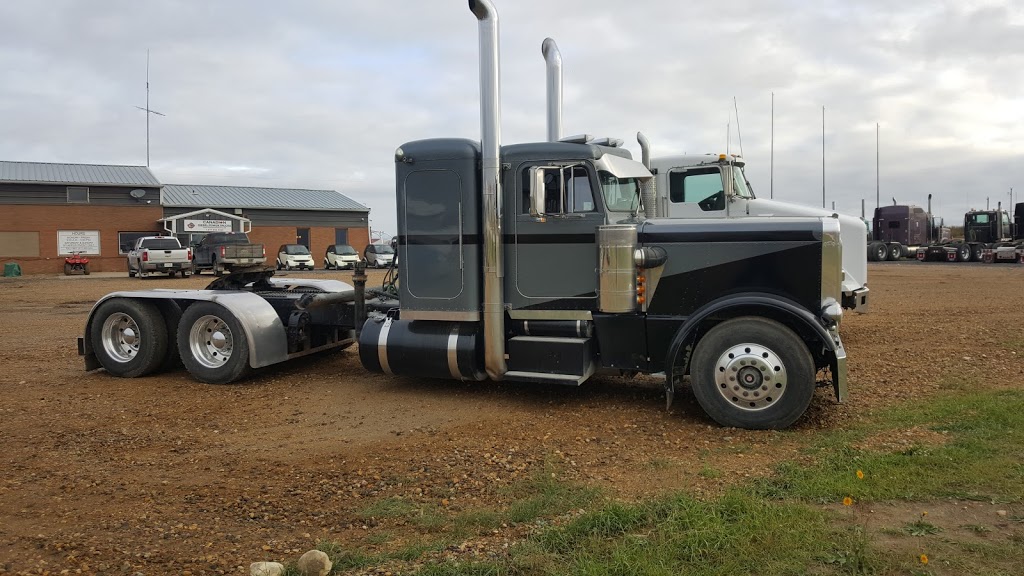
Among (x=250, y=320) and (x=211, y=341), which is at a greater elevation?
(x=250, y=320)

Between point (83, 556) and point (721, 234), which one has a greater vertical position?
point (721, 234)

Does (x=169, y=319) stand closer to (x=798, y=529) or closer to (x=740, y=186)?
(x=798, y=529)

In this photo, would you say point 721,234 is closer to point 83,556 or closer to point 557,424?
point 557,424

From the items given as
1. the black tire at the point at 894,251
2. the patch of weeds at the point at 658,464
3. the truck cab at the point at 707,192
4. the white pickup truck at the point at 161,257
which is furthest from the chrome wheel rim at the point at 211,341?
the black tire at the point at 894,251

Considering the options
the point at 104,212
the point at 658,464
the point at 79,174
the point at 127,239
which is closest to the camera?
the point at 658,464

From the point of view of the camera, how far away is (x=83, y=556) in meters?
3.77

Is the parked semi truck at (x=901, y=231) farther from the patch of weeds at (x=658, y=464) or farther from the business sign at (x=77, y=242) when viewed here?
the business sign at (x=77, y=242)

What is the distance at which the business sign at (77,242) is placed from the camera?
3953cm

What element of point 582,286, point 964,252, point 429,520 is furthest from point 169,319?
point 964,252

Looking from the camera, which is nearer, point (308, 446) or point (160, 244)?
point (308, 446)

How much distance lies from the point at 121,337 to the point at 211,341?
1.33 meters

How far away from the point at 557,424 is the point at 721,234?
224 centimetres

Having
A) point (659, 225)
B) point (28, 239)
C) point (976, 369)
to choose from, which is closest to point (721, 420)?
point (659, 225)

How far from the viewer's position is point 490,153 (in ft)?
22.8
